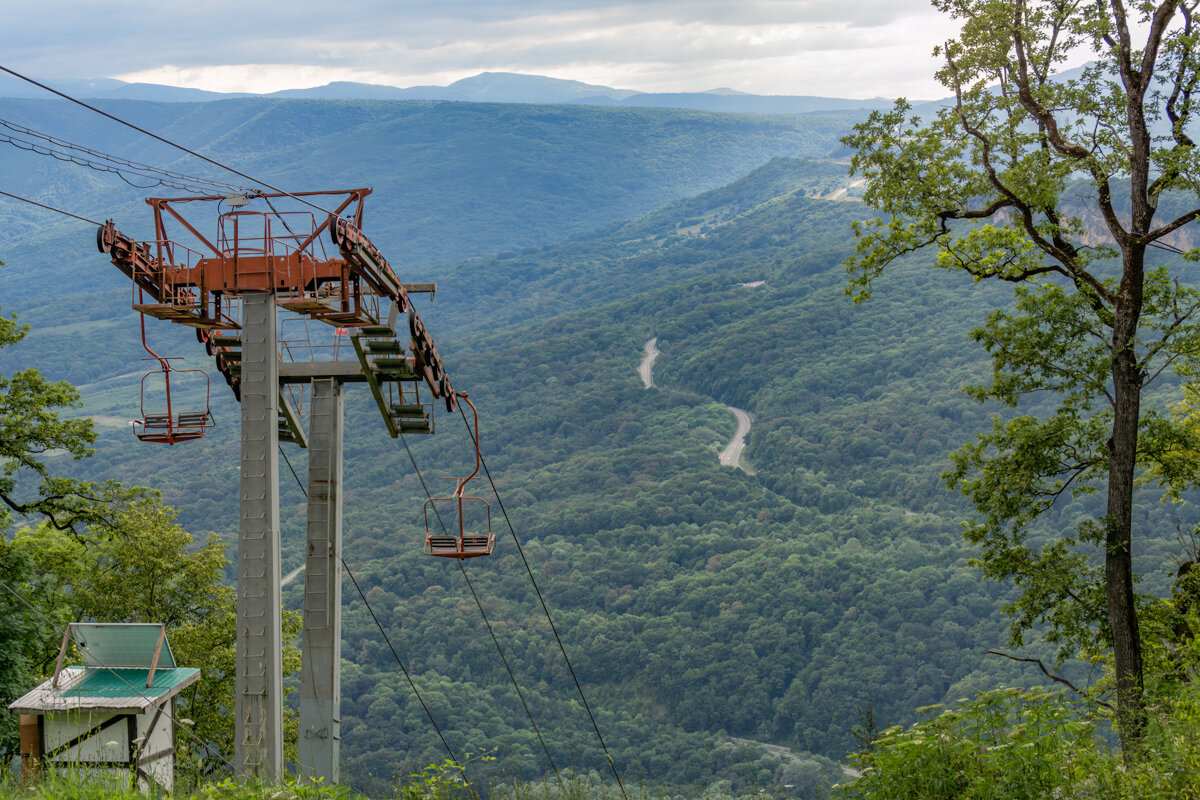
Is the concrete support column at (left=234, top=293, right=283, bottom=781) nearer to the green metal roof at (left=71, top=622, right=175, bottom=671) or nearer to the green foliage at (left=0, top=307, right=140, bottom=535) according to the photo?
the green metal roof at (left=71, top=622, right=175, bottom=671)

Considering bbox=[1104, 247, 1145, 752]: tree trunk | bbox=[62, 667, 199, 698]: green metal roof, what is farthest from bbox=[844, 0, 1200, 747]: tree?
bbox=[62, 667, 199, 698]: green metal roof

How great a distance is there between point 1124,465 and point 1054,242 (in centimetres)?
291

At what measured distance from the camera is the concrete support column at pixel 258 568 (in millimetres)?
10258

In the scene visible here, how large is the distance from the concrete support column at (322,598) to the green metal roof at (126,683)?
260cm

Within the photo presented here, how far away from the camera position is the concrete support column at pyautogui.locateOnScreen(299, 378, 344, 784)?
34.7ft

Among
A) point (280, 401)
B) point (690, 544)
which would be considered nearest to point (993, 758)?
point (280, 401)

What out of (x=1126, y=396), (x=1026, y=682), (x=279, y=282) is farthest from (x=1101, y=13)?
(x=1026, y=682)

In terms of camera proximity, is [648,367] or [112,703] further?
[648,367]

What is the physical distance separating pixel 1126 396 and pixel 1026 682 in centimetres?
7158

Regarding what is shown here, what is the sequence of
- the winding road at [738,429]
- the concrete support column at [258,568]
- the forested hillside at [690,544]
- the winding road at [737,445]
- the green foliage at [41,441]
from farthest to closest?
1. the winding road at [738,429]
2. the winding road at [737,445]
3. the forested hillside at [690,544]
4. the green foliage at [41,441]
5. the concrete support column at [258,568]

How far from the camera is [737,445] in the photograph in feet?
505

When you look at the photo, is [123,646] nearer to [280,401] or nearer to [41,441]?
[280,401]

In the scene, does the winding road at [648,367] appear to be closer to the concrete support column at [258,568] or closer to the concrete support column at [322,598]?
the concrete support column at [322,598]

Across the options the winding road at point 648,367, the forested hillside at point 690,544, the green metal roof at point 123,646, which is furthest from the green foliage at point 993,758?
the winding road at point 648,367
